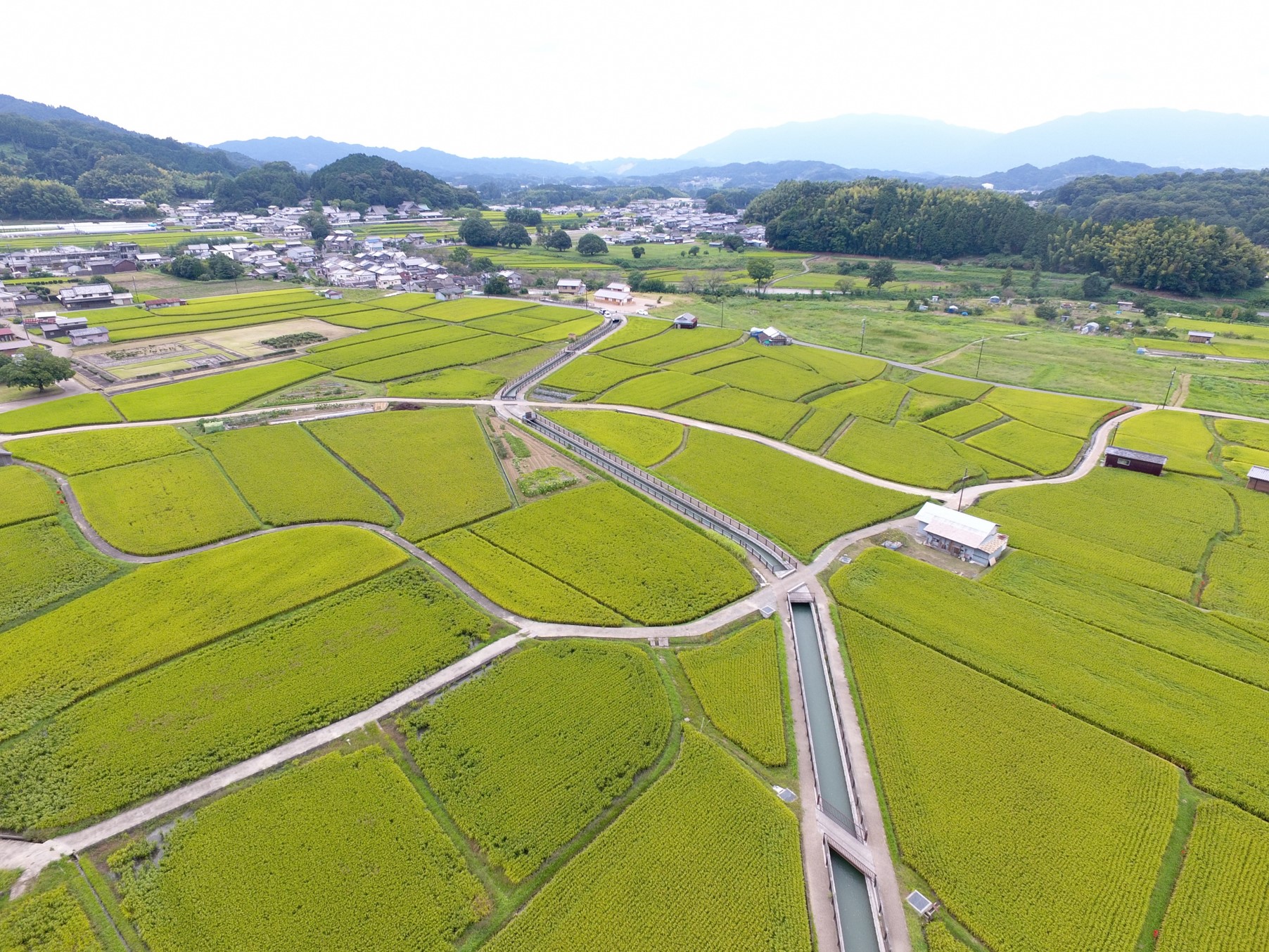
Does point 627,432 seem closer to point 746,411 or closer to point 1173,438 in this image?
point 746,411

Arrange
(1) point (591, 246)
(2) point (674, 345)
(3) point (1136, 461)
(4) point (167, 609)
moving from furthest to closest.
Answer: (1) point (591, 246), (2) point (674, 345), (3) point (1136, 461), (4) point (167, 609)

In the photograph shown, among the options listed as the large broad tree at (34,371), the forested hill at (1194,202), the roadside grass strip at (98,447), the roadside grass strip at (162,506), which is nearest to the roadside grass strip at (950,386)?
the roadside grass strip at (162,506)

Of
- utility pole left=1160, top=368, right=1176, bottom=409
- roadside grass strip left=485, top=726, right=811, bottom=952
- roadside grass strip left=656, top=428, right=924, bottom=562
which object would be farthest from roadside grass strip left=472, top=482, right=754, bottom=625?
utility pole left=1160, top=368, right=1176, bottom=409

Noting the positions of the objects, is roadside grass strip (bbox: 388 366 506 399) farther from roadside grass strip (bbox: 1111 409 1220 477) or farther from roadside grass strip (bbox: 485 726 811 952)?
roadside grass strip (bbox: 1111 409 1220 477)

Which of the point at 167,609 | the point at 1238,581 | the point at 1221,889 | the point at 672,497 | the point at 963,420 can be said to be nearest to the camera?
the point at 1221,889

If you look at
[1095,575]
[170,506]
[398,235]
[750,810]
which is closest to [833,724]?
[750,810]

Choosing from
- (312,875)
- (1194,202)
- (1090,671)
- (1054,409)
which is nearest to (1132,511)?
(1090,671)

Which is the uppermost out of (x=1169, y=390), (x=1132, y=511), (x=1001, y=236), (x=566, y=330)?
(x=1001, y=236)
